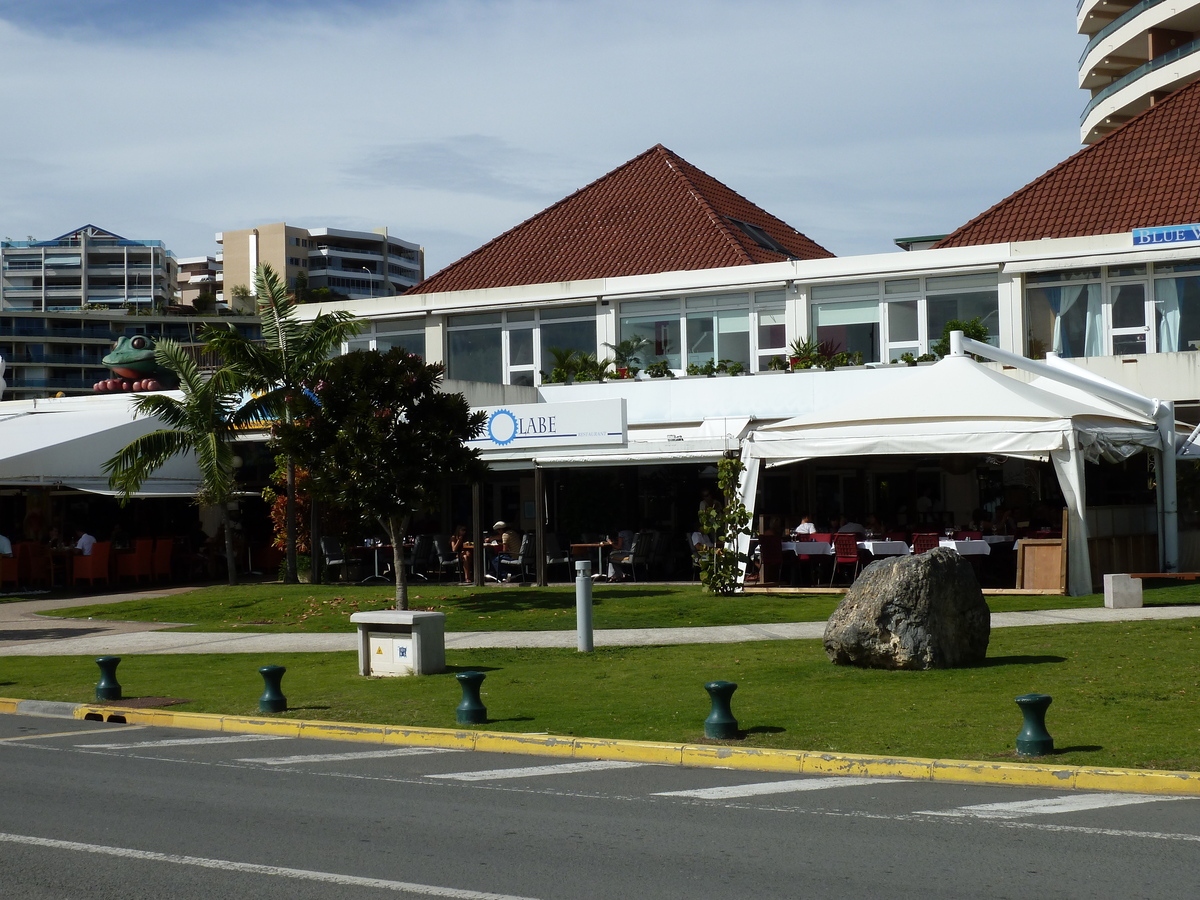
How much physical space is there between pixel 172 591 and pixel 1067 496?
1705cm

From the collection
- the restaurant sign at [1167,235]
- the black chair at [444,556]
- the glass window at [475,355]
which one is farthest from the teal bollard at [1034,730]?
the glass window at [475,355]

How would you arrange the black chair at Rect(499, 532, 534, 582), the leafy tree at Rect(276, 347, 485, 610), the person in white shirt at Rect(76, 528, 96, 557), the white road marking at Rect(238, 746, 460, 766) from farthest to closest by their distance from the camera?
the person in white shirt at Rect(76, 528, 96, 557), the black chair at Rect(499, 532, 534, 582), the leafy tree at Rect(276, 347, 485, 610), the white road marking at Rect(238, 746, 460, 766)

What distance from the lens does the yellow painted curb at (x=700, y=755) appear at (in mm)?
8805

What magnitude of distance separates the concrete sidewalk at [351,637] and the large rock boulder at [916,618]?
3.16 metres

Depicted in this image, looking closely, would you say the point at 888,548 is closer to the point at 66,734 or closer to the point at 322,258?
the point at 66,734

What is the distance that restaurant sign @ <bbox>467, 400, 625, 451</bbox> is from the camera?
81.9 feet

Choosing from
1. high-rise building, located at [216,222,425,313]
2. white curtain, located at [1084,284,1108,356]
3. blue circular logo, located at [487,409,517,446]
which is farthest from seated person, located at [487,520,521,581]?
high-rise building, located at [216,222,425,313]

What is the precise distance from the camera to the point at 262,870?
267 inches

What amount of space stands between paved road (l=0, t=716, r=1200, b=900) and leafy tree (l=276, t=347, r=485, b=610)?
9.88m

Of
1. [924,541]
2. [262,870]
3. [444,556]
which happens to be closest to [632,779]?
[262,870]

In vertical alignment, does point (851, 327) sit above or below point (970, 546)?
above

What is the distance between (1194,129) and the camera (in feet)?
107

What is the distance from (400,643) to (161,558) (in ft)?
57.3

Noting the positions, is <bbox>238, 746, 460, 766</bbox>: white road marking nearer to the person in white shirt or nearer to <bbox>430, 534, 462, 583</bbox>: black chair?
<bbox>430, 534, 462, 583</bbox>: black chair
